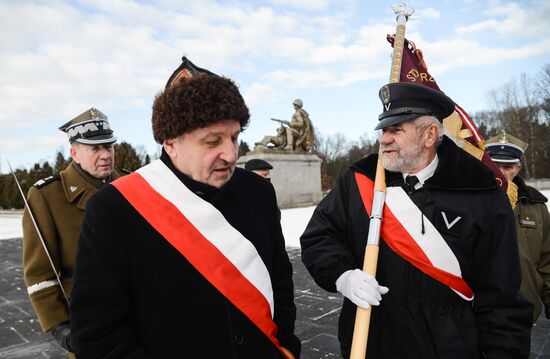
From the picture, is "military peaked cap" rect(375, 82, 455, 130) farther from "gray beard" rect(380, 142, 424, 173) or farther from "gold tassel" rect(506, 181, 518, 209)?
"gold tassel" rect(506, 181, 518, 209)

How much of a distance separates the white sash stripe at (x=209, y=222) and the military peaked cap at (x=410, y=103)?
39.1 inches

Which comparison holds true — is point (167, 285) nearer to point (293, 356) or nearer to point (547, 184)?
point (293, 356)

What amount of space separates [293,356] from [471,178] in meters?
1.19

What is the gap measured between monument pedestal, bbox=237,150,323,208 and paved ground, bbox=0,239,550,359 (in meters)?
12.0

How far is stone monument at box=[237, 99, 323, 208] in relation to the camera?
18.2m

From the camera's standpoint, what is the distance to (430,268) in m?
1.85

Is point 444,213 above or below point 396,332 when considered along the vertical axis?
above

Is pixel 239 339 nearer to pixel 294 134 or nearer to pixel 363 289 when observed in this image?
pixel 363 289

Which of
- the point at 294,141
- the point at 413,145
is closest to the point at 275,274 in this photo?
the point at 413,145

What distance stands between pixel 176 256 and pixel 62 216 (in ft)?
3.86

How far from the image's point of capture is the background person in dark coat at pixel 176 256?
4.48ft

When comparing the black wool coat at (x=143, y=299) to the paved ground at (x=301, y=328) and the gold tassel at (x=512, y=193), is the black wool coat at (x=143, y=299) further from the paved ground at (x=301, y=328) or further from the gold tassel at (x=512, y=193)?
the gold tassel at (x=512, y=193)

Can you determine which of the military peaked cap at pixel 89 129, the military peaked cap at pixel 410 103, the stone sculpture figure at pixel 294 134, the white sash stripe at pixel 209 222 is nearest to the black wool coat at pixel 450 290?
the military peaked cap at pixel 410 103

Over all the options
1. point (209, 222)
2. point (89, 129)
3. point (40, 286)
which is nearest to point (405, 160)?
point (209, 222)
